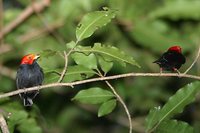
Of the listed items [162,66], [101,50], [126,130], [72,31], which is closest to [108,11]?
[101,50]

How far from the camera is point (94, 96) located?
124 inches

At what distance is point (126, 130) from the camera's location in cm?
667

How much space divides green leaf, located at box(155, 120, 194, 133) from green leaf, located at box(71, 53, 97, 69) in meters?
0.56

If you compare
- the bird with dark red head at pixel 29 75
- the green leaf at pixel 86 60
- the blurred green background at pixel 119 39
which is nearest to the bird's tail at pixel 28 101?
the bird with dark red head at pixel 29 75

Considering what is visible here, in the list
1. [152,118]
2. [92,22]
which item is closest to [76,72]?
[92,22]

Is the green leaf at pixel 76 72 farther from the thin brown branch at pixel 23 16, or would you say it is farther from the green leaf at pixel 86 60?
the thin brown branch at pixel 23 16

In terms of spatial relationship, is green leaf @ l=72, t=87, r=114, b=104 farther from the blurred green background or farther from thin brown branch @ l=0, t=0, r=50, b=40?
thin brown branch @ l=0, t=0, r=50, b=40

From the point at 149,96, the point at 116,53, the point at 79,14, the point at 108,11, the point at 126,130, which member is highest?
the point at 108,11

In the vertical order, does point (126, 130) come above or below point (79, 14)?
below

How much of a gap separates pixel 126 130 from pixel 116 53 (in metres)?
3.92

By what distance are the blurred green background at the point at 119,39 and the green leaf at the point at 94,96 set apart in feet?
3.94

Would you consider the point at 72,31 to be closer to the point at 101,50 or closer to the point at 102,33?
the point at 102,33

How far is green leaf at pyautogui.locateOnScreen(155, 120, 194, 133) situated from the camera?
114 inches

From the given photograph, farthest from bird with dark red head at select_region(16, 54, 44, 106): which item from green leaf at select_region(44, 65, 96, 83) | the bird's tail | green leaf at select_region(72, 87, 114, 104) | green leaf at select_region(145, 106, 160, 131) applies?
green leaf at select_region(145, 106, 160, 131)
